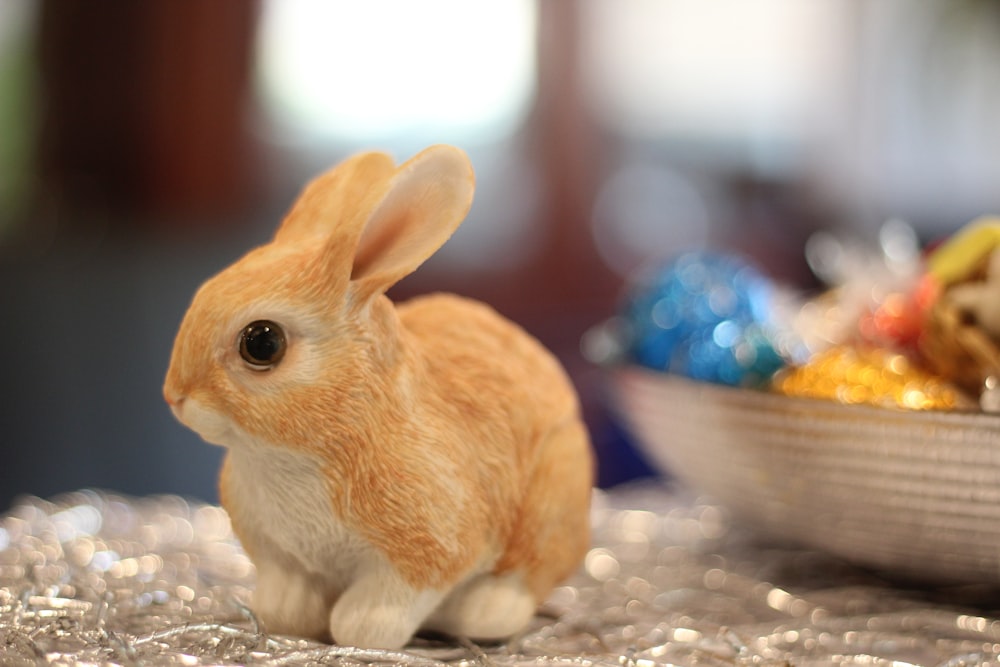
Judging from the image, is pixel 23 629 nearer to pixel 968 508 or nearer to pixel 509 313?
pixel 968 508

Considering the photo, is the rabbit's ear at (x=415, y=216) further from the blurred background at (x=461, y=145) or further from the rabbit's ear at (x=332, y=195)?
the blurred background at (x=461, y=145)

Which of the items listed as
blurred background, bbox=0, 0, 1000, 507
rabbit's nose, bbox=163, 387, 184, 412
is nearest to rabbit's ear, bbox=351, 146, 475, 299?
rabbit's nose, bbox=163, 387, 184, 412

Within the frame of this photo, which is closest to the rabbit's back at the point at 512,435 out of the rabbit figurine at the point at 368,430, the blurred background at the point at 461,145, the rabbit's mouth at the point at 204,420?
the rabbit figurine at the point at 368,430

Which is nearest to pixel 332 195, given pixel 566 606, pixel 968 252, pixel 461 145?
pixel 566 606

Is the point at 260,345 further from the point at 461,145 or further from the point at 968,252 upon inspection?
the point at 461,145

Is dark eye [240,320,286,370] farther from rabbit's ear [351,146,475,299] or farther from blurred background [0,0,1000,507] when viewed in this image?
blurred background [0,0,1000,507]

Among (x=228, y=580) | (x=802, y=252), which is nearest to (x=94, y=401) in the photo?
(x=228, y=580)

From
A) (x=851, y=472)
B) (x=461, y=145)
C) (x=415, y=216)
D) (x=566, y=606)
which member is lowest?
(x=566, y=606)
